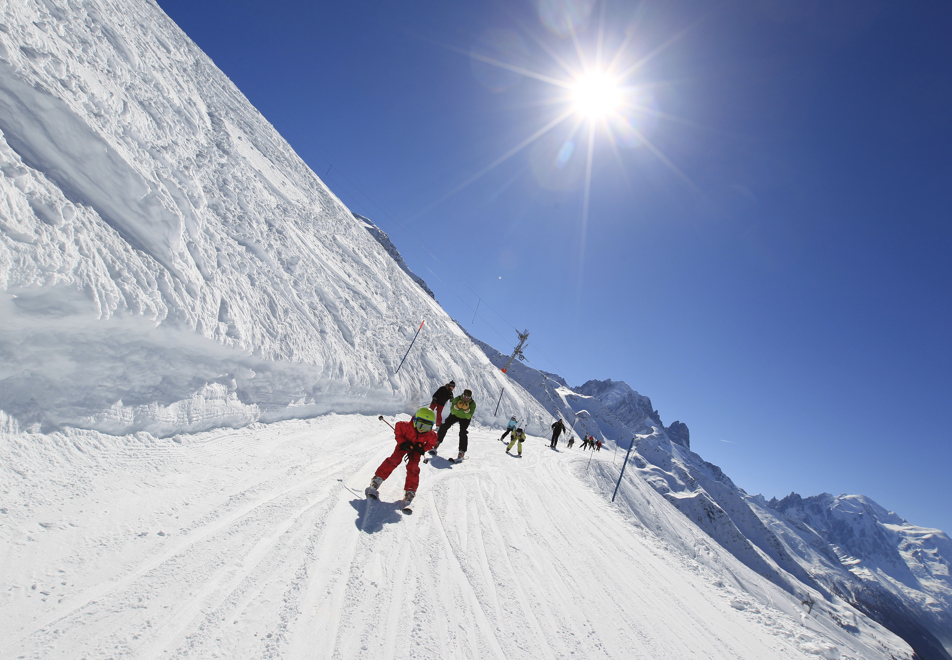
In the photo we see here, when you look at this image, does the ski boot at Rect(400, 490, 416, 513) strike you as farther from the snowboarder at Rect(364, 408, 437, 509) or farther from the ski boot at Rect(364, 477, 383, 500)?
the ski boot at Rect(364, 477, 383, 500)

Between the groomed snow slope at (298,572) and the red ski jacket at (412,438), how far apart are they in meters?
0.83

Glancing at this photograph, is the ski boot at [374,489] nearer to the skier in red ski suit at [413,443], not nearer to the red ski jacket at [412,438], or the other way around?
the skier in red ski suit at [413,443]

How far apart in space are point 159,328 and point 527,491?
7436mm

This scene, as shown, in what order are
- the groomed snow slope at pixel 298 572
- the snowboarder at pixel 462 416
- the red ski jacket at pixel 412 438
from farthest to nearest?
1. the snowboarder at pixel 462 416
2. the red ski jacket at pixel 412 438
3. the groomed snow slope at pixel 298 572

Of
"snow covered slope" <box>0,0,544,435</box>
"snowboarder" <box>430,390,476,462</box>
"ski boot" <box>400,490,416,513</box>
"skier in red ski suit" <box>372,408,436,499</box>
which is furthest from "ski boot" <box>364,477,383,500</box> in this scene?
"snowboarder" <box>430,390,476,462</box>

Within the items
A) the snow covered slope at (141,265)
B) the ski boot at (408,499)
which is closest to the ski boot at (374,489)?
the ski boot at (408,499)

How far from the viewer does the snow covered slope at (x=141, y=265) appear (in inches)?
176

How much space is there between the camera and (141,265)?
19.2ft

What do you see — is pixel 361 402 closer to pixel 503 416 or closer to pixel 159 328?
pixel 159 328

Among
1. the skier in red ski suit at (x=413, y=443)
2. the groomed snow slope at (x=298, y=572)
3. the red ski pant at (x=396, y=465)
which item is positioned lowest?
the groomed snow slope at (x=298, y=572)

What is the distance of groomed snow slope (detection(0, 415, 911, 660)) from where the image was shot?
8.52 ft

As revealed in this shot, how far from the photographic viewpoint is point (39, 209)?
4.74 m

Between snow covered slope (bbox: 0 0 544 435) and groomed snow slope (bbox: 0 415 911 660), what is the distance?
0.80m

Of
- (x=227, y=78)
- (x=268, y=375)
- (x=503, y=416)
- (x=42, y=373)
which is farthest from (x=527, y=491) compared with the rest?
(x=227, y=78)
